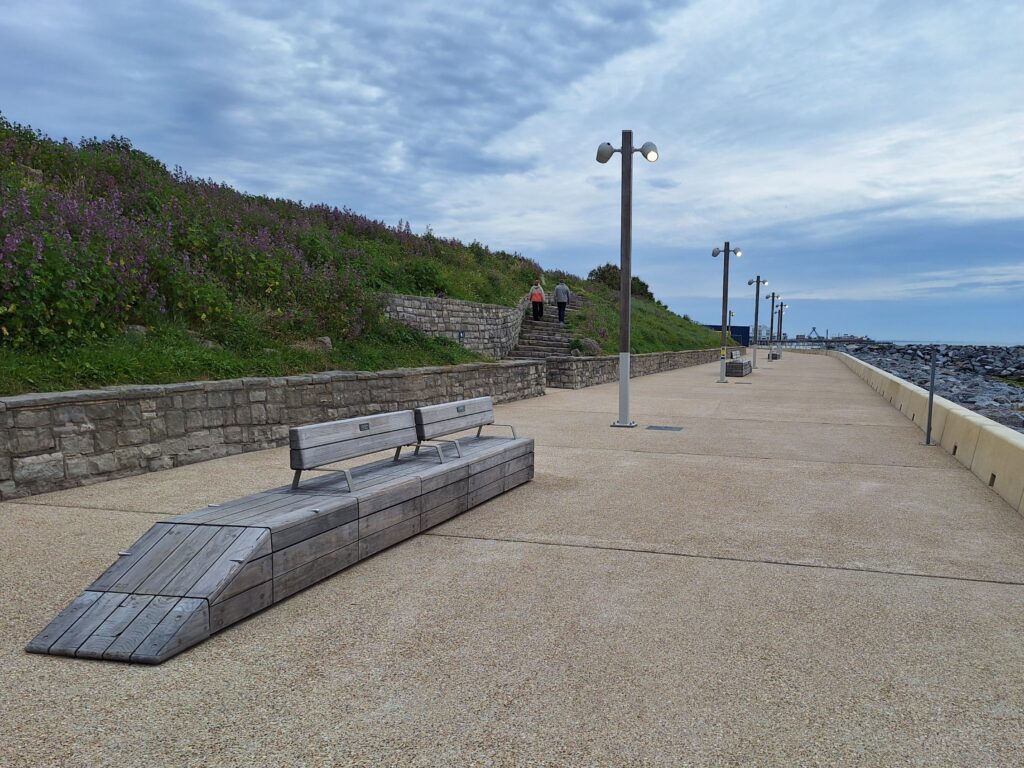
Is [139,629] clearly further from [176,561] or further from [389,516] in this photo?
[389,516]

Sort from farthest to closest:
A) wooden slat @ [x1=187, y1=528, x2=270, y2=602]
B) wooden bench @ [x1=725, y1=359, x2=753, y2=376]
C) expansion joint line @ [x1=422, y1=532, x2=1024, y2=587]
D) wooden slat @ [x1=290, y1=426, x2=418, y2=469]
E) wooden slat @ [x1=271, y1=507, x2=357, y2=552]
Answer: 1. wooden bench @ [x1=725, y1=359, x2=753, y2=376]
2. wooden slat @ [x1=290, y1=426, x2=418, y2=469]
3. expansion joint line @ [x1=422, y1=532, x2=1024, y2=587]
4. wooden slat @ [x1=271, y1=507, x2=357, y2=552]
5. wooden slat @ [x1=187, y1=528, x2=270, y2=602]

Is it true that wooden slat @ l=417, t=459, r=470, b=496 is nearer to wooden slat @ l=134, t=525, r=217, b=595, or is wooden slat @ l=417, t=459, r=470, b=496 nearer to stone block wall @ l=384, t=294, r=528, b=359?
wooden slat @ l=134, t=525, r=217, b=595

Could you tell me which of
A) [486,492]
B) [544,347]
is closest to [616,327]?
[544,347]

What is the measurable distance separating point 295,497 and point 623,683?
2505 millimetres

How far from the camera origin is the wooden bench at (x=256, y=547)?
3508 mm

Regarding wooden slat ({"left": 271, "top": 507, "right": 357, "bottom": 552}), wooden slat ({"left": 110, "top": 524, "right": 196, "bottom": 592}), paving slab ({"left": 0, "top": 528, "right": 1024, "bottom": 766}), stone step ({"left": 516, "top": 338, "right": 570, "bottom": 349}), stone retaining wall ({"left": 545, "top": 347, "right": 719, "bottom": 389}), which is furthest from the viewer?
stone step ({"left": 516, "top": 338, "right": 570, "bottom": 349})

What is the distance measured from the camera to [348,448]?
5.30 meters

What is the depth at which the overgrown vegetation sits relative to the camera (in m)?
7.97

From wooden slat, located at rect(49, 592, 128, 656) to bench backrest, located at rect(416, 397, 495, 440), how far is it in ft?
9.68

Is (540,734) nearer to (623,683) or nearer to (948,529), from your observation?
(623,683)

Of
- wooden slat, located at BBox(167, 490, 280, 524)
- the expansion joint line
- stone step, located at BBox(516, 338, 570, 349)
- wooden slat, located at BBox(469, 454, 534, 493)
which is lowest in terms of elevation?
the expansion joint line

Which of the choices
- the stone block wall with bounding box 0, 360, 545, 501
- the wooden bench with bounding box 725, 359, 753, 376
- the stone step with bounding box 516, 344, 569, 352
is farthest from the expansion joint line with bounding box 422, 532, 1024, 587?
the wooden bench with bounding box 725, 359, 753, 376

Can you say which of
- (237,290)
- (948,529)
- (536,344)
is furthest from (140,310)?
(536,344)

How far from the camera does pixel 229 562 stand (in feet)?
12.2
